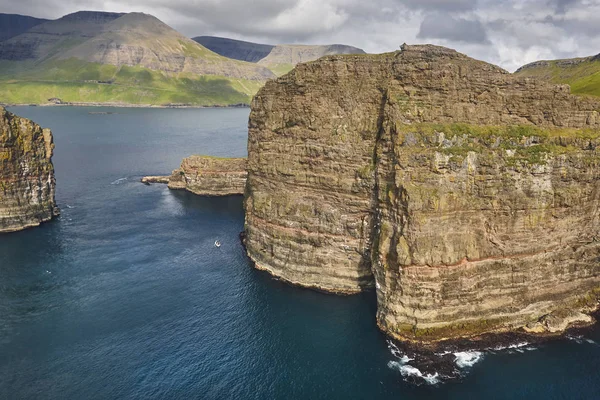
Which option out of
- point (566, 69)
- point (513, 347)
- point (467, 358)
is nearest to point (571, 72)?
point (566, 69)

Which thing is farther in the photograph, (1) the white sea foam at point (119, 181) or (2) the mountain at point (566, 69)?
(1) the white sea foam at point (119, 181)

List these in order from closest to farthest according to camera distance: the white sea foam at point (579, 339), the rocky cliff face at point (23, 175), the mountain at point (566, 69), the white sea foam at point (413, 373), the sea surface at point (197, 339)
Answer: the sea surface at point (197, 339), the white sea foam at point (413, 373), the white sea foam at point (579, 339), the rocky cliff face at point (23, 175), the mountain at point (566, 69)

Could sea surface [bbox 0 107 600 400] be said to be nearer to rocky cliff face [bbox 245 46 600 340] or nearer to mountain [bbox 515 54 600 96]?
rocky cliff face [bbox 245 46 600 340]

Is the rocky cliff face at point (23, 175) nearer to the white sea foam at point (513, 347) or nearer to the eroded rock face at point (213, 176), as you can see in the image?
the eroded rock face at point (213, 176)

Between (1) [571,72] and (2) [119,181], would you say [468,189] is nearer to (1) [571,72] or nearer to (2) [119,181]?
(1) [571,72]

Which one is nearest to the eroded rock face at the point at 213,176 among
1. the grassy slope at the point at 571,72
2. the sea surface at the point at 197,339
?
the sea surface at the point at 197,339

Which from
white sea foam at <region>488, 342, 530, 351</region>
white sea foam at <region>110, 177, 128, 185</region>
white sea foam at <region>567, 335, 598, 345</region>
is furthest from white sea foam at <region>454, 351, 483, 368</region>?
white sea foam at <region>110, 177, 128, 185</region>
